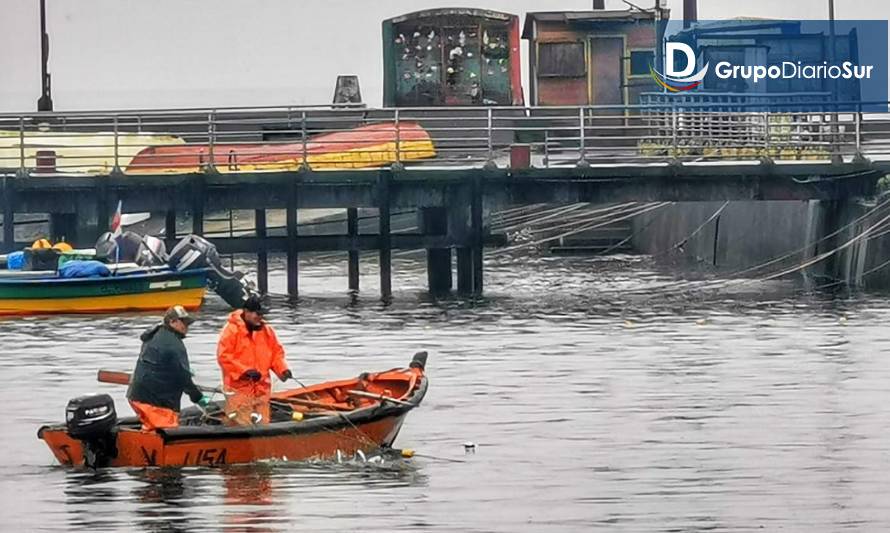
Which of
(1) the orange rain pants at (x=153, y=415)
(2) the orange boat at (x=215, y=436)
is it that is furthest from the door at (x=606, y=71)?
(1) the orange rain pants at (x=153, y=415)

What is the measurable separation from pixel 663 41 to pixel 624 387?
27.3 m

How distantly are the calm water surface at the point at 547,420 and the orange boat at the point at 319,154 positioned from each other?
9.68 feet

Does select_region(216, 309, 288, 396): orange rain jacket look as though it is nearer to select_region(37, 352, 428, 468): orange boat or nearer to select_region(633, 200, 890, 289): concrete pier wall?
select_region(37, 352, 428, 468): orange boat

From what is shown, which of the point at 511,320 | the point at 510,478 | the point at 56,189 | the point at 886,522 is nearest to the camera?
the point at 886,522

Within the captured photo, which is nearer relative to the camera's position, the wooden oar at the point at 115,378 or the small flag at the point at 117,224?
the wooden oar at the point at 115,378

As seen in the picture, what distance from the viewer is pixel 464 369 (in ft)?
101

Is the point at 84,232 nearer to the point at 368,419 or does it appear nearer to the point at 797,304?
the point at 797,304

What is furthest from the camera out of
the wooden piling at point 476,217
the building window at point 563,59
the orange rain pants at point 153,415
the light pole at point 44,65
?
the light pole at point 44,65

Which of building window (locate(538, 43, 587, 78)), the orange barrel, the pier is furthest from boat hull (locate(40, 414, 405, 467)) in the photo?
building window (locate(538, 43, 587, 78))

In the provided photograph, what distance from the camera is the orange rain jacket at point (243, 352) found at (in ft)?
66.2

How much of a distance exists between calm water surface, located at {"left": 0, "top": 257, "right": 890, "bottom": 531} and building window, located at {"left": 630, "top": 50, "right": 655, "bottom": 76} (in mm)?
12520

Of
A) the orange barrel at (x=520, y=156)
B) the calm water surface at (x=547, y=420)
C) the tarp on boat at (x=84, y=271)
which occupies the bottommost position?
the calm water surface at (x=547, y=420)

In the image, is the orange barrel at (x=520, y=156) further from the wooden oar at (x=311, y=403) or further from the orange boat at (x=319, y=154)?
the wooden oar at (x=311, y=403)

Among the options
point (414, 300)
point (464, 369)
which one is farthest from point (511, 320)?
point (464, 369)
